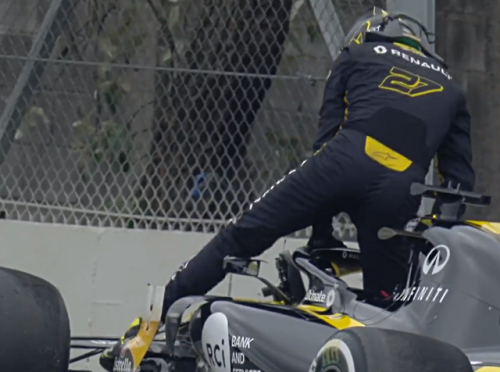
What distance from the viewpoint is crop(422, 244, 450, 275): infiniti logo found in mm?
3602

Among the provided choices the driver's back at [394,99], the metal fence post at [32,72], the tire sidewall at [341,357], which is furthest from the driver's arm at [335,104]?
the metal fence post at [32,72]

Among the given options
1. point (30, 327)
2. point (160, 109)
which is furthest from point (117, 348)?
point (160, 109)

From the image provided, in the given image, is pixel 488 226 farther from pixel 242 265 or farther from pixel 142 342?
pixel 142 342

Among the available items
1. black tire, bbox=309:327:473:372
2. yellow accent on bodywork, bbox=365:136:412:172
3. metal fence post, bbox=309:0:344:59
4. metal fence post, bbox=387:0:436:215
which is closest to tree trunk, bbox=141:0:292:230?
metal fence post, bbox=309:0:344:59

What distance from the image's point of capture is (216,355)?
4.16 m

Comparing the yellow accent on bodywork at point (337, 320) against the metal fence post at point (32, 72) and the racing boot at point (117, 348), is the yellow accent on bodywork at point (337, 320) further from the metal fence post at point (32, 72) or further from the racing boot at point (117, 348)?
the metal fence post at point (32, 72)

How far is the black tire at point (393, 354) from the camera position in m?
3.07

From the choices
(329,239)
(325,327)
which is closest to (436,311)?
(325,327)

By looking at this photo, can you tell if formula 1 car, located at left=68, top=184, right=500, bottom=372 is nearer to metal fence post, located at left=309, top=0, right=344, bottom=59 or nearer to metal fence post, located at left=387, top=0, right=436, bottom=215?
metal fence post, located at left=387, top=0, right=436, bottom=215

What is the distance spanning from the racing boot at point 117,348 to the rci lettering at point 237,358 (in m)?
0.76

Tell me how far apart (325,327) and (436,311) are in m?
0.45

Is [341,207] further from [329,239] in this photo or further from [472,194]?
[472,194]

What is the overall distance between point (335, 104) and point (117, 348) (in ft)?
4.58

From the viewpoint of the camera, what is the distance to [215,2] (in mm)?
6523
